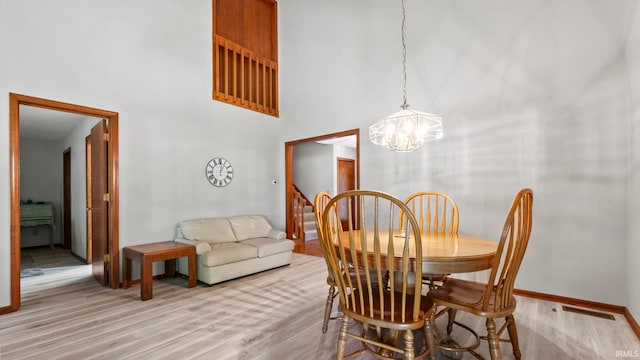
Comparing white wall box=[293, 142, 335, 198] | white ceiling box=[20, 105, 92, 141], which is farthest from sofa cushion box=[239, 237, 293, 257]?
white wall box=[293, 142, 335, 198]

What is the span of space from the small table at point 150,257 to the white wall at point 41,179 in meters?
4.38

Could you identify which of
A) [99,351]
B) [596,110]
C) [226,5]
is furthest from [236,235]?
[596,110]

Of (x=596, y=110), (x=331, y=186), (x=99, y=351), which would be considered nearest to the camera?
(x=99, y=351)

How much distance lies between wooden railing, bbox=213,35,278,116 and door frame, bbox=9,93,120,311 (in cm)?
161

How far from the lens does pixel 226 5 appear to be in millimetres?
4820

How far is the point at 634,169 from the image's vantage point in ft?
7.79

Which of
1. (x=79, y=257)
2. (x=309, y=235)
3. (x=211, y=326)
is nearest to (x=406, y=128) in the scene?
(x=211, y=326)

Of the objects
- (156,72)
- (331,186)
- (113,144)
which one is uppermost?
(156,72)

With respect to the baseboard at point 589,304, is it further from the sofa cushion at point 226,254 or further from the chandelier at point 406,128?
the sofa cushion at point 226,254

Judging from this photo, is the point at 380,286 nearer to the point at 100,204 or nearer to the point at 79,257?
the point at 100,204

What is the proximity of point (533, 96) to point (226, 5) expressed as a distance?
464cm

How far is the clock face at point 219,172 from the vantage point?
174 inches

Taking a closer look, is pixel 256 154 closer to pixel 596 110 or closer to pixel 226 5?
pixel 226 5

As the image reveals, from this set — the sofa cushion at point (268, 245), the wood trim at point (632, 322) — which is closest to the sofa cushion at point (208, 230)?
the sofa cushion at point (268, 245)
